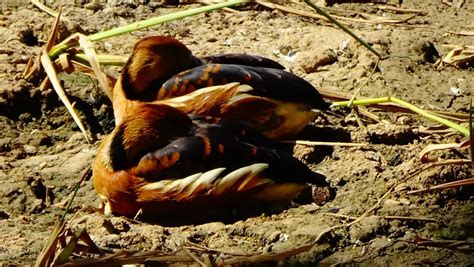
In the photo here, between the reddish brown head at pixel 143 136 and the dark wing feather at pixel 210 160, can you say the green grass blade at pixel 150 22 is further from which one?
the dark wing feather at pixel 210 160

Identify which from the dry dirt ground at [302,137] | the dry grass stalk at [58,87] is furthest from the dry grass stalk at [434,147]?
the dry grass stalk at [58,87]

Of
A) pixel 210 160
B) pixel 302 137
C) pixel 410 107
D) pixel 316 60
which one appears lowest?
pixel 302 137

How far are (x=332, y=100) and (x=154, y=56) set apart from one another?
109 cm

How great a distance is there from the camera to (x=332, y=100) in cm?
612

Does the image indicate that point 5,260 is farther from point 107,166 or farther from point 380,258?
point 380,258

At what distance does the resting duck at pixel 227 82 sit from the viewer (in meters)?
5.65

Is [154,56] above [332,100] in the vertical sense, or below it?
above

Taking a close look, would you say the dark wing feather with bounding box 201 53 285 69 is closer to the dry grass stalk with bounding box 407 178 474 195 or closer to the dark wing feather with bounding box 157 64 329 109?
the dark wing feather with bounding box 157 64 329 109

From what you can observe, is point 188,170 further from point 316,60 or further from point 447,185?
point 316,60

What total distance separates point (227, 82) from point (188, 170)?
809 mm

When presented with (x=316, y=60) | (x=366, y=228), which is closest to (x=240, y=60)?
(x=316, y=60)

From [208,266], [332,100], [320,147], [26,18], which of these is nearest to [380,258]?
[208,266]

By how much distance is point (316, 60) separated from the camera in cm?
656

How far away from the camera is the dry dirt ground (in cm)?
465
